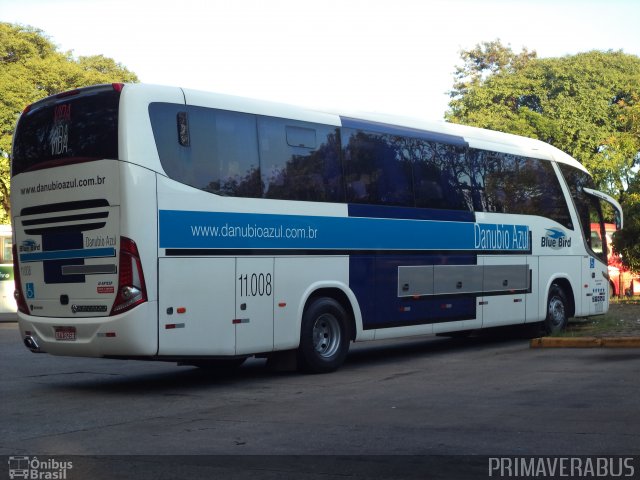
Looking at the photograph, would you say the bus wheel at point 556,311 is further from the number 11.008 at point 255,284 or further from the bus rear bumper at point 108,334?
the bus rear bumper at point 108,334

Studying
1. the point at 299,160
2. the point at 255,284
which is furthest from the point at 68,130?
the point at 299,160

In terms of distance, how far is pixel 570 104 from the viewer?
5000cm

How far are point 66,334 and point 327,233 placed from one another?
12.4 feet

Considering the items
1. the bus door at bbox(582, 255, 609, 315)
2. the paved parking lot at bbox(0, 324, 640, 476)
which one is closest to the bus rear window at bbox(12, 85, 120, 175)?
the paved parking lot at bbox(0, 324, 640, 476)

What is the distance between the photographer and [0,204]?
136ft

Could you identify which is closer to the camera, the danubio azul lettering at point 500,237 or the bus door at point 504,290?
the danubio azul lettering at point 500,237

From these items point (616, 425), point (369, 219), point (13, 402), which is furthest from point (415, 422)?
point (369, 219)

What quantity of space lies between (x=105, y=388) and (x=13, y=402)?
5.20 ft

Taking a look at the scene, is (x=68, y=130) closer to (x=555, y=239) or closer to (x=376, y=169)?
(x=376, y=169)

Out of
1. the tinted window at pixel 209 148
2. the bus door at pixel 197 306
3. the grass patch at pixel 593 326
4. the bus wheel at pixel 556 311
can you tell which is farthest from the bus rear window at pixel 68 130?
the bus wheel at pixel 556 311

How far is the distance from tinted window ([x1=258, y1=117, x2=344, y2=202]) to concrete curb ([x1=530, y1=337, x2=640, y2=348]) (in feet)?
14.9

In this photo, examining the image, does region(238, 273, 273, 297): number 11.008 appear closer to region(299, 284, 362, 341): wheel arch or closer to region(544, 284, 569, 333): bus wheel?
region(299, 284, 362, 341): wheel arch

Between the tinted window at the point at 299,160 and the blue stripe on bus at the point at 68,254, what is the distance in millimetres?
2295

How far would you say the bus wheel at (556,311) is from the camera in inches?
721
